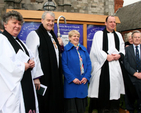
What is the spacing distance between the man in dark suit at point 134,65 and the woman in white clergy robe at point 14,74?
7.31 feet

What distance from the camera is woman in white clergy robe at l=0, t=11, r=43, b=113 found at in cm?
177

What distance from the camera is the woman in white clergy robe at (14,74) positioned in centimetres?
177

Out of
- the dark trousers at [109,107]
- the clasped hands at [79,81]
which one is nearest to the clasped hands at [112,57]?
the clasped hands at [79,81]

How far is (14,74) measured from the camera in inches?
71.7

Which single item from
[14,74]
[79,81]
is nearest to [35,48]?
[14,74]

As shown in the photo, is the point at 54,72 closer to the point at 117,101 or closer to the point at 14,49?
the point at 14,49

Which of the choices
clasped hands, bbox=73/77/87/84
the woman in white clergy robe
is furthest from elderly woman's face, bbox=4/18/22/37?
clasped hands, bbox=73/77/87/84

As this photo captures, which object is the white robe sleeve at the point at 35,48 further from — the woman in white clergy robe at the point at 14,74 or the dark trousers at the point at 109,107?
the dark trousers at the point at 109,107

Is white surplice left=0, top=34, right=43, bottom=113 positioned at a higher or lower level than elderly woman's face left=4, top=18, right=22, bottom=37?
lower

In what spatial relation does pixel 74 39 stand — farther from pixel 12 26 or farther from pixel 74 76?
pixel 12 26

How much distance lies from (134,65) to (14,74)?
265cm

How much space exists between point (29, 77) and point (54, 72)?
538 mm

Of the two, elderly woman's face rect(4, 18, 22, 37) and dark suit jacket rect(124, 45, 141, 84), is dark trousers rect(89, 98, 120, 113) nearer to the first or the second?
dark suit jacket rect(124, 45, 141, 84)

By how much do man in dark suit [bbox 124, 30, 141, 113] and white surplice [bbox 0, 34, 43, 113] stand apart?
95.8 inches
